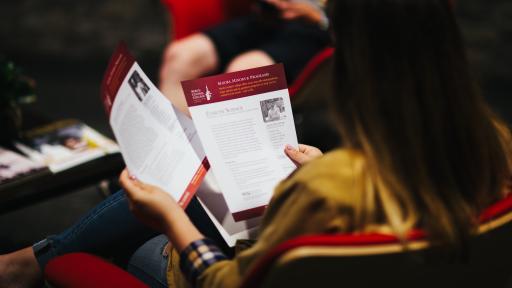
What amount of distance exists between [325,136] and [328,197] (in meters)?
2.17

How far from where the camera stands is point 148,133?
44.7 inches

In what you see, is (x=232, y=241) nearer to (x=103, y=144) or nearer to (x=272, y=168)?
(x=272, y=168)

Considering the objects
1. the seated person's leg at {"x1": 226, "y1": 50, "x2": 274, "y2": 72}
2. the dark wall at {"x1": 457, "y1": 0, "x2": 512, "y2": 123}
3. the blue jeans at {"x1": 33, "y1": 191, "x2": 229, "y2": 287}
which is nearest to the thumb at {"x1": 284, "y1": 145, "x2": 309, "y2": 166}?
the blue jeans at {"x1": 33, "y1": 191, "x2": 229, "y2": 287}

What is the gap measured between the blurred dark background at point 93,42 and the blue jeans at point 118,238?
A: 1.74 m

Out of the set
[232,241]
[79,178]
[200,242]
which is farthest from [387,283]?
[79,178]

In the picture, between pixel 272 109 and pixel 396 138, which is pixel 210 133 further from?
pixel 396 138

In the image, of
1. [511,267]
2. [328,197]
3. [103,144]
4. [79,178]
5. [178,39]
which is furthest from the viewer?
[178,39]

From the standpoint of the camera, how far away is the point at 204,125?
114cm

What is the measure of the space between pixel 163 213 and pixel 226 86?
11.1 inches

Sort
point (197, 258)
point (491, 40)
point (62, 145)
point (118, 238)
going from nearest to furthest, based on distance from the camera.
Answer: point (197, 258) → point (118, 238) → point (62, 145) → point (491, 40)

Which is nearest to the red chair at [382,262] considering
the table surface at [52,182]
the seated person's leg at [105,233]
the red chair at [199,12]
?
the seated person's leg at [105,233]

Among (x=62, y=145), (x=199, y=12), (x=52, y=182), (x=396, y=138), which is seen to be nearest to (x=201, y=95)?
(x=396, y=138)

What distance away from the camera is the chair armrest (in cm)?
102

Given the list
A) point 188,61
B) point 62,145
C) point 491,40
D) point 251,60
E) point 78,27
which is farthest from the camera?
point 78,27
